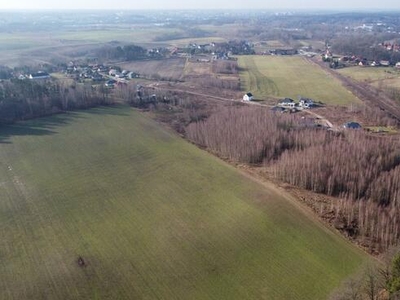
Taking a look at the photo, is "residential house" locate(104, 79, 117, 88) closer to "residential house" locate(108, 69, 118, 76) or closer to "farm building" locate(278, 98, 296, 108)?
"residential house" locate(108, 69, 118, 76)

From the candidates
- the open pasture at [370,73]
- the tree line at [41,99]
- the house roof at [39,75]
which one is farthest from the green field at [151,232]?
the open pasture at [370,73]

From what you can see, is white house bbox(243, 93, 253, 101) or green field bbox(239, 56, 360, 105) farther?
green field bbox(239, 56, 360, 105)

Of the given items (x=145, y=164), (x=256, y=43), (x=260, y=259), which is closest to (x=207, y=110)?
(x=145, y=164)

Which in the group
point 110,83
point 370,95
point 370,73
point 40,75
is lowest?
point 370,95

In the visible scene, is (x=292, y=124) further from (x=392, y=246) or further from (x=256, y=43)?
(x=256, y=43)

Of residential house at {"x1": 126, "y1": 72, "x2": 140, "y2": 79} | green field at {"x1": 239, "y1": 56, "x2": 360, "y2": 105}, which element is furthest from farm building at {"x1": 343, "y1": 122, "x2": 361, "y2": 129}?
residential house at {"x1": 126, "y1": 72, "x2": 140, "y2": 79}

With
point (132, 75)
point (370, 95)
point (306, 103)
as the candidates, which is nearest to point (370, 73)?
point (370, 95)

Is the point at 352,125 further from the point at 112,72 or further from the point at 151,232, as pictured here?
the point at 112,72
